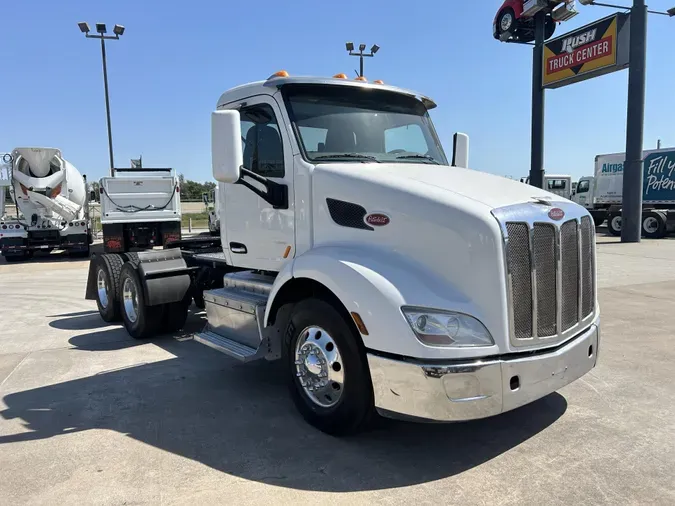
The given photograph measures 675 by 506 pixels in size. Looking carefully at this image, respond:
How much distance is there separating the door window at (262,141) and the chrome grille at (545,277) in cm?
215

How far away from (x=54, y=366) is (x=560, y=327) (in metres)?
5.11

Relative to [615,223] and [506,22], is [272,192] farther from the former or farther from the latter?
[615,223]

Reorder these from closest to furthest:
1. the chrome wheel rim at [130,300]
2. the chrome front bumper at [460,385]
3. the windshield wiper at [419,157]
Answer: the chrome front bumper at [460,385]
the windshield wiper at [419,157]
the chrome wheel rim at [130,300]

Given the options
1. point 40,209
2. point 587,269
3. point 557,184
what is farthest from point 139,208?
point 557,184

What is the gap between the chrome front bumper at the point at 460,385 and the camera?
3035 millimetres

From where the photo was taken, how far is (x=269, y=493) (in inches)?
120

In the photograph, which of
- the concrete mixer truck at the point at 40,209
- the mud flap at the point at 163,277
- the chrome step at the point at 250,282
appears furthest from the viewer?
the concrete mixer truck at the point at 40,209

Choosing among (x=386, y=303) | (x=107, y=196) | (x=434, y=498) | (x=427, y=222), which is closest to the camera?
(x=434, y=498)

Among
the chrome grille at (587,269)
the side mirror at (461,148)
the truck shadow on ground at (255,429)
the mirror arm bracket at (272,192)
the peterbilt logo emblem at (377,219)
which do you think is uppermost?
the side mirror at (461,148)

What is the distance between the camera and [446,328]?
3.11 m

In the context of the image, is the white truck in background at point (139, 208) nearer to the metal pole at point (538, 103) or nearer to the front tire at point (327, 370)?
the front tire at point (327, 370)

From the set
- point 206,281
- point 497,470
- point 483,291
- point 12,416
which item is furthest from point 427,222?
point 206,281

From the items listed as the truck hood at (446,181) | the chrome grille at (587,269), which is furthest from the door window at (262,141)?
the chrome grille at (587,269)

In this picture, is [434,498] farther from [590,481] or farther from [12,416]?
[12,416]
